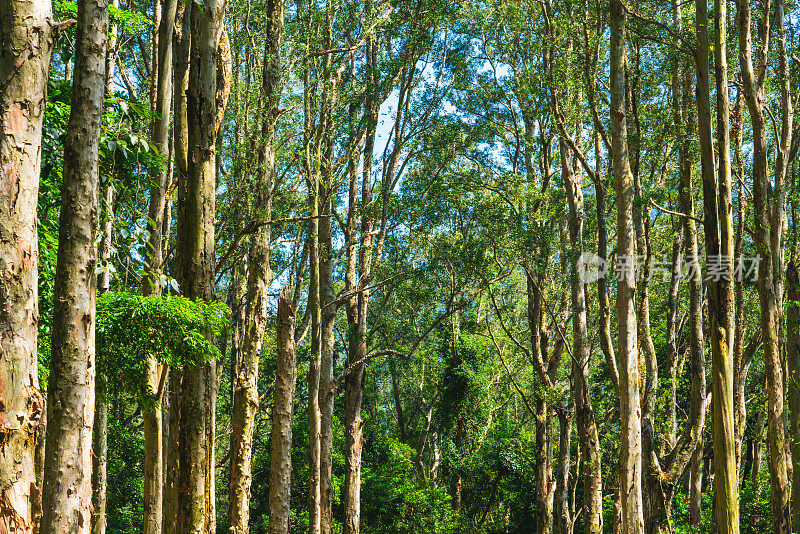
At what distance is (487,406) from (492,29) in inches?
453

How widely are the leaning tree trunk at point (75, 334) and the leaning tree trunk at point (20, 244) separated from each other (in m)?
0.23

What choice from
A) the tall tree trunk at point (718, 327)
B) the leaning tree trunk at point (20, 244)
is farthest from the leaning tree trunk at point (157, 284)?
the tall tree trunk at point (718, 327)

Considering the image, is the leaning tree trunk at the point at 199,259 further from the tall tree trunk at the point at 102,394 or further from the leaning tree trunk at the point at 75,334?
the leaning tree trunk at the point at 75,334

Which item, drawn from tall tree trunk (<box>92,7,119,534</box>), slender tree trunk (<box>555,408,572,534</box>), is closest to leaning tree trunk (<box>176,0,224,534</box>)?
tall tree trunk (<box>92,7,119,534</box>)

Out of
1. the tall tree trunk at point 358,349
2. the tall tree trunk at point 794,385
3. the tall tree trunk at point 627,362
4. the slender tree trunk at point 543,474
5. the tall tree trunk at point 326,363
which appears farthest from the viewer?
the slender tree trunk at point 543,474

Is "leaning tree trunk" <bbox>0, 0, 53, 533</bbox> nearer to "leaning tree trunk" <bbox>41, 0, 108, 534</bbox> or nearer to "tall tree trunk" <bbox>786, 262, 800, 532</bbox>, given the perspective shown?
"leaning tree trunk" <bbox>41, 0, 108, 534</bbox>

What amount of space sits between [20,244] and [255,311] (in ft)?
22.0

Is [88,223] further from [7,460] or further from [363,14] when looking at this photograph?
[363,14]

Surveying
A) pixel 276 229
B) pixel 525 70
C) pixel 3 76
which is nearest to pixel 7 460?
pixel 3 76

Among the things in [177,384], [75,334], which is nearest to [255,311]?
[177,384]

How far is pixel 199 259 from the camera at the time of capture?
586 cm

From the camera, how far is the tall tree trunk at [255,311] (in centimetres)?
908

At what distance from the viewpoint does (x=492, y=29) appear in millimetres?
16484

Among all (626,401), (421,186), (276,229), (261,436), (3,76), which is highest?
(421,186)
